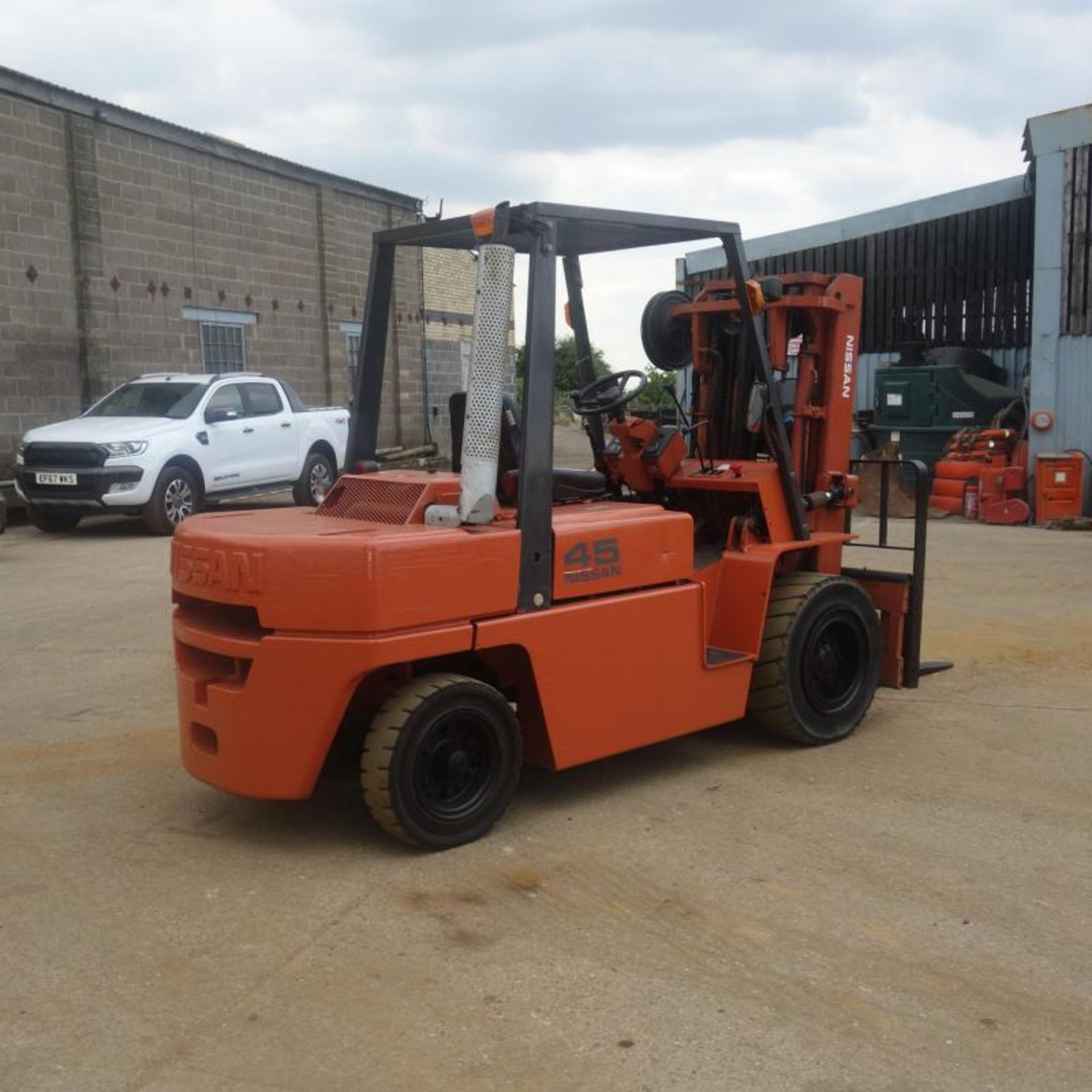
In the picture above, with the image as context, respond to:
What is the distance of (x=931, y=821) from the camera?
16.2 feet

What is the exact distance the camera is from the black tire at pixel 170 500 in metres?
14.2

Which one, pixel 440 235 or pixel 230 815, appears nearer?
pixel 230 815

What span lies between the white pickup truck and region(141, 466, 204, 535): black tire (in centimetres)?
1

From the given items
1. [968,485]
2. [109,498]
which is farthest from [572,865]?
[968,485]

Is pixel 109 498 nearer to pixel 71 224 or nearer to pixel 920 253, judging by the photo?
pixel 71 224

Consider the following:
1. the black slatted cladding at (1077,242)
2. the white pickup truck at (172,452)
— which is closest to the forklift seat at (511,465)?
the white pickup truck at (172,452)

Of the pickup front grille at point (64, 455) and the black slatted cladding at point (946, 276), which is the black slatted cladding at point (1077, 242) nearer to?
the black slatted cladding at point (946, 276)

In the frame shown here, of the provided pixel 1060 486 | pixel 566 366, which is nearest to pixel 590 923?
pixel 566 366

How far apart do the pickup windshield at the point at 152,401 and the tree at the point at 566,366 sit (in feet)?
22.9

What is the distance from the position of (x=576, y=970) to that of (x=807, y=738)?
246 centimetres

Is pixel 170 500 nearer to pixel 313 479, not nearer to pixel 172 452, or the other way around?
pixel 172 452

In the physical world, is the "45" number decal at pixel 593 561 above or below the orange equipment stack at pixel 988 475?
above

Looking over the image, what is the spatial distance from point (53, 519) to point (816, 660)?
11.4 meters

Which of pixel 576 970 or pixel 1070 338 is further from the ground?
pixel 1070 338
